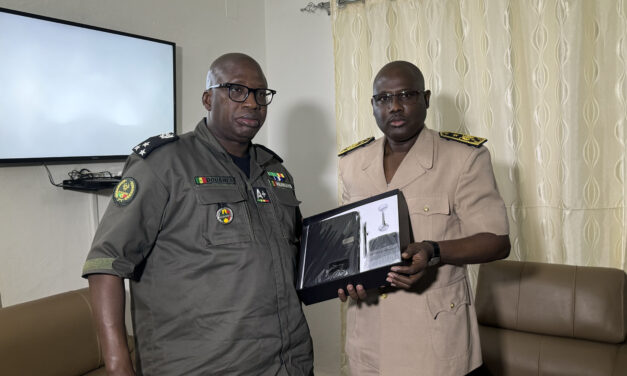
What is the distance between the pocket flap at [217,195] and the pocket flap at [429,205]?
20.0 inches

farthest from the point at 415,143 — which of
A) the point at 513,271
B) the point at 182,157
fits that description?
the point at 513,271

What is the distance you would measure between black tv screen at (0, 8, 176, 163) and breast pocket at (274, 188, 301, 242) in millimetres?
1251

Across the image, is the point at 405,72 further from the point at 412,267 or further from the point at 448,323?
the point at 448,323

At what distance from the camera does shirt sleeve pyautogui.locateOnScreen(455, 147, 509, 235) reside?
54.2 inches

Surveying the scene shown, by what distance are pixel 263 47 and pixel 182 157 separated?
93.9 inches

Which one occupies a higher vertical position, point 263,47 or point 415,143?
point 263,47

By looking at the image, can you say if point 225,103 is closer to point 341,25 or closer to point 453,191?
point 453,191

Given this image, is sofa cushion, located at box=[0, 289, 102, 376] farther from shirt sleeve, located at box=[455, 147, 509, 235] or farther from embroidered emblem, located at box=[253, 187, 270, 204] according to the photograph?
shirt sleeve, located at box=[455, 147, 509, 235]

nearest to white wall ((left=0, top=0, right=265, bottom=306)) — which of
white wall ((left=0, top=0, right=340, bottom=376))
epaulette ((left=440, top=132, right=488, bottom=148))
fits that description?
white wall ((left=0, top=0, right=340, bottom=376))

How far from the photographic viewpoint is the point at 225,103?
1.33 meters

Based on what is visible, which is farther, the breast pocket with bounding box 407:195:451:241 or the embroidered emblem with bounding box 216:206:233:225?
the breast pocket with bounding box 407:195:451:241

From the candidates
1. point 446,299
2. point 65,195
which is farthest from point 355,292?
point 65,195

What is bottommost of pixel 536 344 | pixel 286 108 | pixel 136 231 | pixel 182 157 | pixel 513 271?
pixel 536 344

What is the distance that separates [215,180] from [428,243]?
60cm
